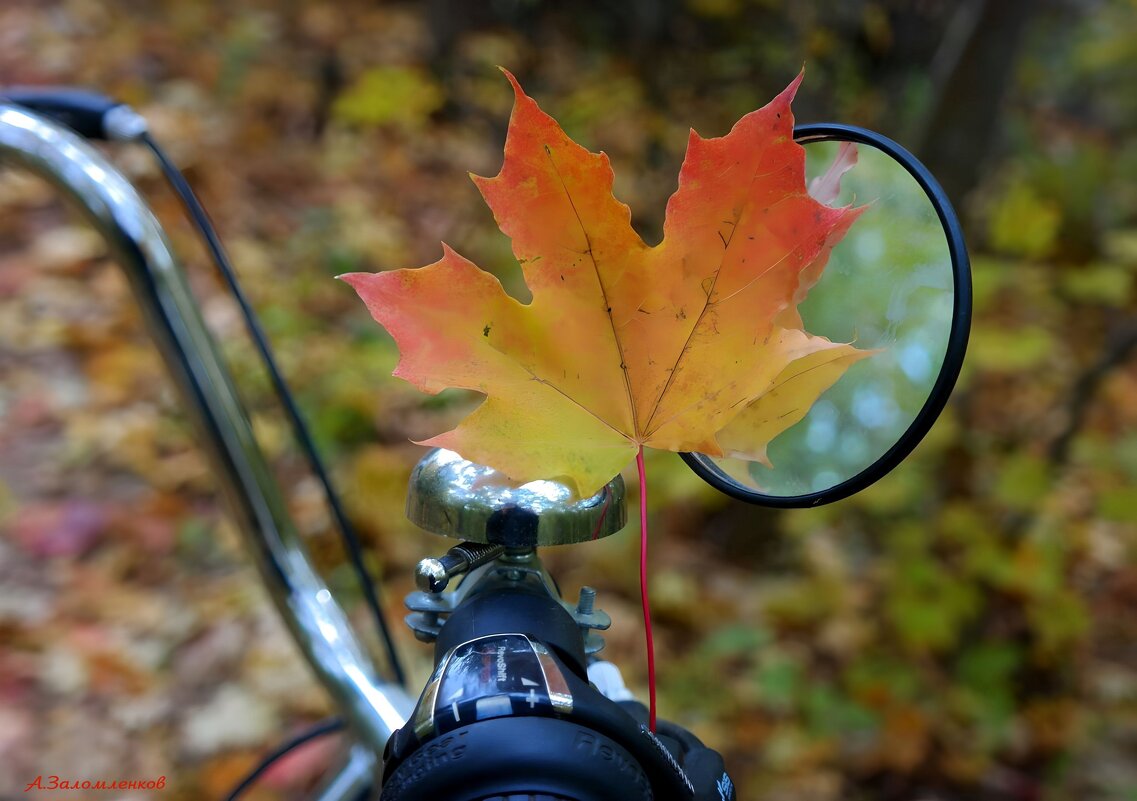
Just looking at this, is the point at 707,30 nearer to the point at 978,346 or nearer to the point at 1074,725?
the point at 978,346

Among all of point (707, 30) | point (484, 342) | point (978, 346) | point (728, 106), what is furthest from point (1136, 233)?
point (484, 342)

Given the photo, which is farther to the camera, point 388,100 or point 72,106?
point 388,100

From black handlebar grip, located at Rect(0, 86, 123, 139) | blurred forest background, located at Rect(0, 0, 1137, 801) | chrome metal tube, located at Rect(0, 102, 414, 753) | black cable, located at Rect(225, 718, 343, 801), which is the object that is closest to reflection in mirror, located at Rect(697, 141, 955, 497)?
chrome metal tube, located at Rect(0, 102, 414, 753)

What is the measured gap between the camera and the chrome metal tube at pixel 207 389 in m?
0.76

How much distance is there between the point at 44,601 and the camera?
188cm

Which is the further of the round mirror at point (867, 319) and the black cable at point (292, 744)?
the black cable at point (292, 744)

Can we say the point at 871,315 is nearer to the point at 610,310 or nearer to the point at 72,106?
the point at 610,310

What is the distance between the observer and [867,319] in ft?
1.75

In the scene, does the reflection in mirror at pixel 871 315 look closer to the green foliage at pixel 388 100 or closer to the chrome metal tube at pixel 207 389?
the chrome metal tube at pixel 207 389

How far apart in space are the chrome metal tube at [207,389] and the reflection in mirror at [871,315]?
0.39 metres

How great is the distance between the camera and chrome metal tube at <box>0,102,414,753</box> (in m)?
0.76

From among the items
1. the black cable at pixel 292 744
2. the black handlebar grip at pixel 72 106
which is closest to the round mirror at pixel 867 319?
the black cable at pixel 292 744

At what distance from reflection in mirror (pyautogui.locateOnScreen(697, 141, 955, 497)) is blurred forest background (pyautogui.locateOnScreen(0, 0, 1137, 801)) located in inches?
53.3

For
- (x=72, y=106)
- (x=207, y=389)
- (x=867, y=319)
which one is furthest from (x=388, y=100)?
(x=867, y=319)
